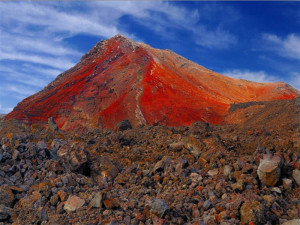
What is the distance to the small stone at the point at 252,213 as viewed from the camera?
571cm

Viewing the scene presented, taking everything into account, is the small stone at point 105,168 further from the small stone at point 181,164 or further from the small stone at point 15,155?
the small stone at point 15,155

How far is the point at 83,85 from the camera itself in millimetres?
44812

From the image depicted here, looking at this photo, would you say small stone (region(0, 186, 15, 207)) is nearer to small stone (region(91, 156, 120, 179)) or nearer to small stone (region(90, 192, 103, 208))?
small stone (region(90, 192, 103, 208))

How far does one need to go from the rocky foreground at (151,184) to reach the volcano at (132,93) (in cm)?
2145

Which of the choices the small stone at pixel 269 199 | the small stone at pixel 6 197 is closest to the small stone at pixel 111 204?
the small stone at pixel 6 197

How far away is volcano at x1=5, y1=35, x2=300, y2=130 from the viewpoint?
34594mm

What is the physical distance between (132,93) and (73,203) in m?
31.8

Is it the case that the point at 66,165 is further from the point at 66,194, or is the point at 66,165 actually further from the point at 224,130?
the point at 224,130

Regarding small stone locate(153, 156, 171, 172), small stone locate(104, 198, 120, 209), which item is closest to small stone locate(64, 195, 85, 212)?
small stone locate(104, 198, 120, 209)

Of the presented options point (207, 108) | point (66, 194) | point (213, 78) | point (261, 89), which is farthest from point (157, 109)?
point (261, 89)

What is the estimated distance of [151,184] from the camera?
867 centimetres

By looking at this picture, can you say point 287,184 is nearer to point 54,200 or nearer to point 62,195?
point 62,195

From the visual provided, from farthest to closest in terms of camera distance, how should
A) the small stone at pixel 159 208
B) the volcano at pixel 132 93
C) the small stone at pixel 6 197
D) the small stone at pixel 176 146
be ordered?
1. the volcano at pixel 132 93
2. the small stone at pixel 176 146
3. the small stone at pixel 6 197
4. the small stone at pixel 159 208

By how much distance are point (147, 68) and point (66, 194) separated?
35.9 m
